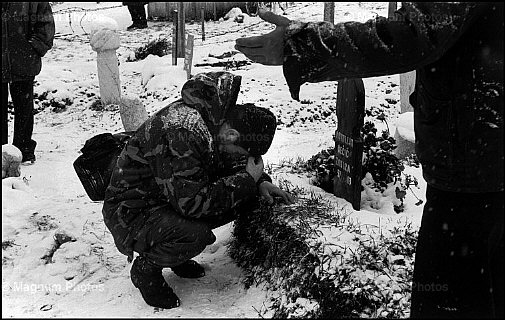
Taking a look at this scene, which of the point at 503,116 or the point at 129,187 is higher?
the point at 503,116

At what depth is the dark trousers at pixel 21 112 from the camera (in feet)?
21.2

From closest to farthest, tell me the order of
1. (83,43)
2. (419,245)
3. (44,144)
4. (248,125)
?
1. (419,245)
2. (248,125)
3. (44,144)
4. (83,43)

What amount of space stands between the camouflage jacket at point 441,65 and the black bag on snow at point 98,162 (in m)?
2.12

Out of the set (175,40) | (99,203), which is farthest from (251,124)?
(175,40)

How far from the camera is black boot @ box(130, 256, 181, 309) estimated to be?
3332 mm

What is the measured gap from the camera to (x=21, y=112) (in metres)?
6.55

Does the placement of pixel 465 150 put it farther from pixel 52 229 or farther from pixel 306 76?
A: pixel 52 229

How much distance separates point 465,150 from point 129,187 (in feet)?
6.56

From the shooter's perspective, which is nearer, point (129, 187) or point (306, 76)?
point (306, 76)

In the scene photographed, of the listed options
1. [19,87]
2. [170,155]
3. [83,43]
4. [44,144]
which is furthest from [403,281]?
[83,43]

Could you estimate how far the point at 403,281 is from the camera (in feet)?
10.8

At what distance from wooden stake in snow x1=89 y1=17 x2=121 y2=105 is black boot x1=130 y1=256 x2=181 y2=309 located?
7215 mm

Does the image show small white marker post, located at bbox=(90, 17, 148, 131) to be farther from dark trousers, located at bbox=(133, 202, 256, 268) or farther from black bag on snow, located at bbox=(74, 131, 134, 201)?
dark trousers, located at bbox=(133, 202, 256, 268)

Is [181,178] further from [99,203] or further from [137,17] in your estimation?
[137,17]
